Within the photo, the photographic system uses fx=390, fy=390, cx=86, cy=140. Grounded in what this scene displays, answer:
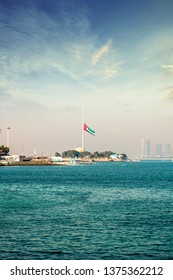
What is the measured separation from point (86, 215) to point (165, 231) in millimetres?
11275

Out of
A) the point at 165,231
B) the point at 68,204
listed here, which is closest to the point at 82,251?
the point at 165,231

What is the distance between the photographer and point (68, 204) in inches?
2095

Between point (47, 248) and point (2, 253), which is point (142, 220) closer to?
point (47, 248)

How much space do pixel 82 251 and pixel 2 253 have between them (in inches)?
220
